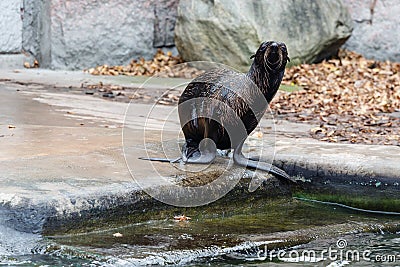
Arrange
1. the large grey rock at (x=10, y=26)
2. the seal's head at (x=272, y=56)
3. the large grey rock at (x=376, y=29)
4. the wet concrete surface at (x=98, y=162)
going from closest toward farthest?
the wet concrete surface at (x=98, y=162), the seal's head at (x=272, y=56), the large grey rock at (x=10, y=26), the large grey rock at (x=376, y=29)

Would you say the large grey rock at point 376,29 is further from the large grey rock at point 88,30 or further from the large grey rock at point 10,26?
the large grey rock at point 10,26

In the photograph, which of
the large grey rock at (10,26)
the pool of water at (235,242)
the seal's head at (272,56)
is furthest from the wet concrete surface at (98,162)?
the large grey rock at (10,26)

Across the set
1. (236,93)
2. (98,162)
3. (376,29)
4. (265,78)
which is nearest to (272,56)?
(265,78)

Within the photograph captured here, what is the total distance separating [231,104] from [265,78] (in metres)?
0.23

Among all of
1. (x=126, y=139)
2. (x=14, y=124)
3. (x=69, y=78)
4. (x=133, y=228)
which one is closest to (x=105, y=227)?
(x=133, y=228)

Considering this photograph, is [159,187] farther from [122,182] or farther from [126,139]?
[126,139]

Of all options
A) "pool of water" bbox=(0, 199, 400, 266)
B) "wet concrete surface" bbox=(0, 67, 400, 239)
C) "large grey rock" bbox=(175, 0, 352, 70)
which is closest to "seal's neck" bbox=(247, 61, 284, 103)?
"wet concrete surface" bbox=(0, 67, 400, 239)

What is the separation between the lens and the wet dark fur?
415cm

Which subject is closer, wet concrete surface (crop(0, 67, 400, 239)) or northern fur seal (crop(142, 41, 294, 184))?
wet concrete surface (crop(0, 67, 400, 239))

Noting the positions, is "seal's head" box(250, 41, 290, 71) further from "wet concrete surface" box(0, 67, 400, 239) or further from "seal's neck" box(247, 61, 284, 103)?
"wet concrete surface" box(0, 67, 400, 239)

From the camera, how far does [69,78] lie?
9406mm

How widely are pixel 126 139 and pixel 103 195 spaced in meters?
1.54

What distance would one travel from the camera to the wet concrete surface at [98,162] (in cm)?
336

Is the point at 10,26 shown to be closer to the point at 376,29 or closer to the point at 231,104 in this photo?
the point at 376,29
